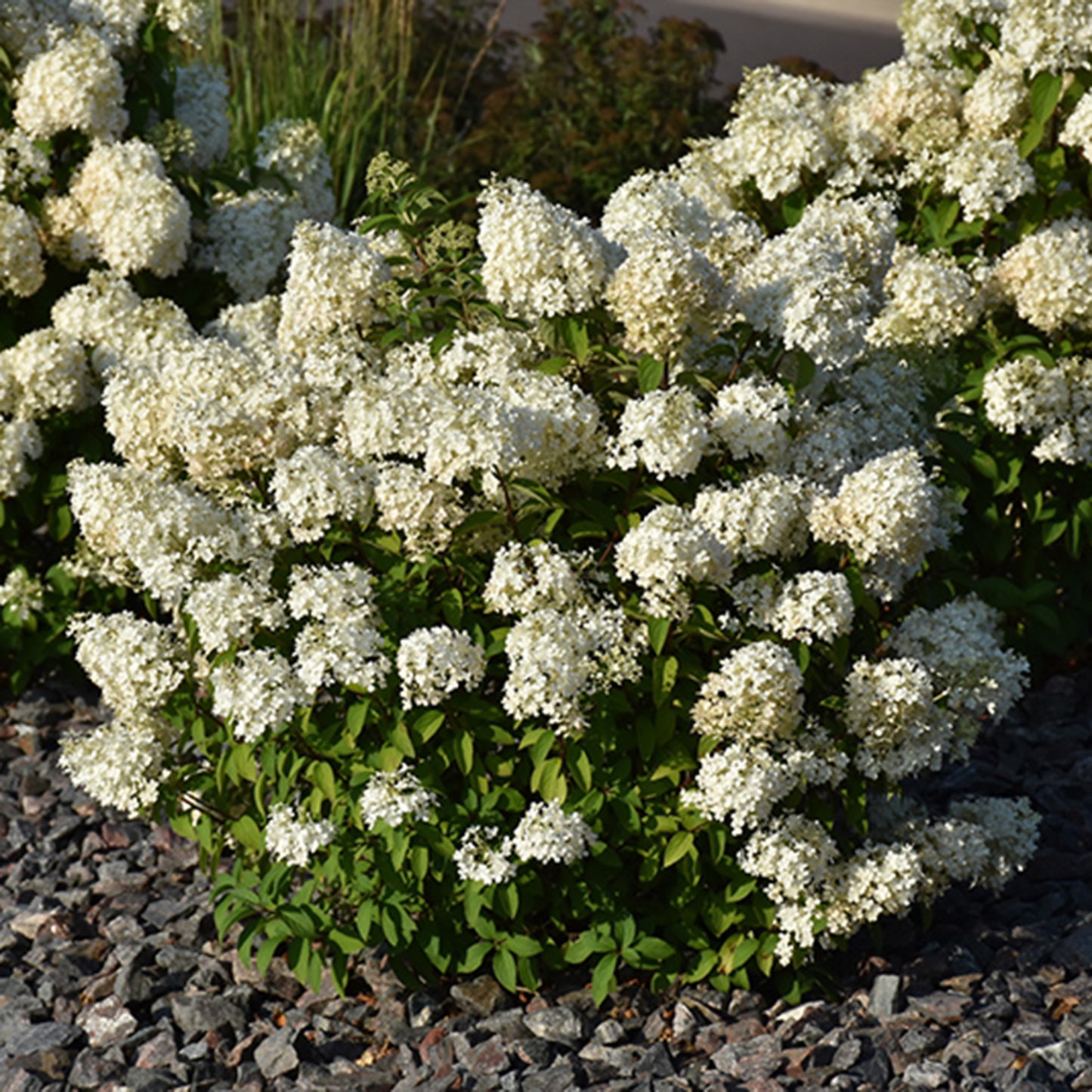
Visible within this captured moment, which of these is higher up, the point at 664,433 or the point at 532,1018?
the point at 664,433

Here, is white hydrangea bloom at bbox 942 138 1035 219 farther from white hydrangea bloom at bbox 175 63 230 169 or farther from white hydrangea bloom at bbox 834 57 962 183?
white hydrangea bloom at bbox 175 63 230 169

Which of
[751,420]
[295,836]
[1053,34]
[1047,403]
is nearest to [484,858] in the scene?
[295,836]

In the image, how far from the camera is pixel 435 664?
11.3ft

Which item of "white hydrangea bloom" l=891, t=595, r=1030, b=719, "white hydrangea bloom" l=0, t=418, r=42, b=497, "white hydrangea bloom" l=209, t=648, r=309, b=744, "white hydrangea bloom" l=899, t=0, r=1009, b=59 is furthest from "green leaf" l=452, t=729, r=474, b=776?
"white hydrangea bloom" l=899, t=0, r=1009, b=59

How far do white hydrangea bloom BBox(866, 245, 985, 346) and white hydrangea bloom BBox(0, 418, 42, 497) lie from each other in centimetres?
282

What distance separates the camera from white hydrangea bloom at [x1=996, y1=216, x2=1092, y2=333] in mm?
5012

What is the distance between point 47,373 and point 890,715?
3.18m

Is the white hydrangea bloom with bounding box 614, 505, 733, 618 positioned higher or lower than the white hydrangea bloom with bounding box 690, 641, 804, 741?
higher

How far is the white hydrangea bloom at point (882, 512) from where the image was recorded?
3529 mm

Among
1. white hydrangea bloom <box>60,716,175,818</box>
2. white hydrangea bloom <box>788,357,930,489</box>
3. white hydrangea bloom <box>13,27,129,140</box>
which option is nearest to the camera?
white hydrangea bloom <box>788,357,930,489</box>

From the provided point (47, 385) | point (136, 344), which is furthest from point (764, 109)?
point (47, 385)

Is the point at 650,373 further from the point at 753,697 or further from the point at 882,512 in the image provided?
the point at 753,697

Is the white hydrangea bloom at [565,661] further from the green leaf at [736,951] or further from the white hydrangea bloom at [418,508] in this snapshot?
the green leaf at [736,951]

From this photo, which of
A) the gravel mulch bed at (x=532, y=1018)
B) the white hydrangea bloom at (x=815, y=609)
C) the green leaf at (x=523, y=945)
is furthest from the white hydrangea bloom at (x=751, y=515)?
the gravel mulch bed at (x=532, y=1018)
